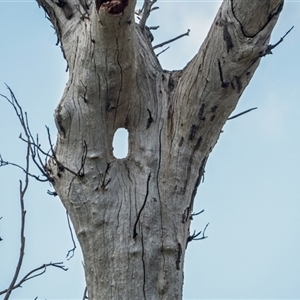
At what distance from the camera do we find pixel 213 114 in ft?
7.27

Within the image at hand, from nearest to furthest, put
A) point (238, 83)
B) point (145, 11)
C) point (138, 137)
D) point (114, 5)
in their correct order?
1. point (114, 5)
2. point (238, 83)
3. point (138, 137)
4. point (145, 11)

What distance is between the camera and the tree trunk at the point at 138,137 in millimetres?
2066

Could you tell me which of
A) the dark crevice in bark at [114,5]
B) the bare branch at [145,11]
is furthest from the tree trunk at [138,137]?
the bare branch at [145,11]

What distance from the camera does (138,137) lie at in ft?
7.51

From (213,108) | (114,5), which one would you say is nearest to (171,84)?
(213,108)

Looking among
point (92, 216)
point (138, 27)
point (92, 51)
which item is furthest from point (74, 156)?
point (138, 27)

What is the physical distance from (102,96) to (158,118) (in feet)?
0.86

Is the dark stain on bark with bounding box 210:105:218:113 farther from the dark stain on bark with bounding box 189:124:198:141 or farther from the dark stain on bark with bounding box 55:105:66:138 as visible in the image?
the dark stain on bark with bounding box 55:105:66:138

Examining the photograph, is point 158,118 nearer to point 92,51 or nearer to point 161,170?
point 161,170

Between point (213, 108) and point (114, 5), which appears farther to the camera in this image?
point (213, 108)

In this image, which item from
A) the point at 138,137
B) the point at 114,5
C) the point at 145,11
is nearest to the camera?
the point at 114,5

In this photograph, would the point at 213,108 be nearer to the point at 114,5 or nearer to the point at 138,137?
the point at 138,137

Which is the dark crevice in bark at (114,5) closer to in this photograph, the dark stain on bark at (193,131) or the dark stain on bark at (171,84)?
the dark stain on bark at (171,84)

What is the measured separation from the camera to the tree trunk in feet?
6.78
